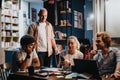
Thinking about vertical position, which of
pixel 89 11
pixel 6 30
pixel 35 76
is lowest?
pixel 35 76

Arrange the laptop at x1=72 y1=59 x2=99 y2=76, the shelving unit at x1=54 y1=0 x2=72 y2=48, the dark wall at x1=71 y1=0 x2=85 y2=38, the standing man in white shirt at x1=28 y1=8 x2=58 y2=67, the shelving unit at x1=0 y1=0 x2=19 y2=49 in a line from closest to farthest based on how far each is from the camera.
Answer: the laptop at x1=72 y1=59 x2=99 y2=76 < the standing man in white shirt at x1=28 y1=8 x2=58 y2=67 < the shelving unit at x1=54 y1=0 x2=72 y2=48 < the dark wall at x1=71 y1=0 x2=85 y2=38 < the shelving unit at x1=0 y1=0 x2=19 y2=49

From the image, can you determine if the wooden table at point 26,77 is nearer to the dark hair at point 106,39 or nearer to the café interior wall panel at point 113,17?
the dark hair at point 106,39

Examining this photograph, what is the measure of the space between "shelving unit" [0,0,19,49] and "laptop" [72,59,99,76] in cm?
608

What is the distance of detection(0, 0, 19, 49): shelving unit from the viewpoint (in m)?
8.84

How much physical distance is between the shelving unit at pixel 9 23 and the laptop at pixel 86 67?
6.08 m

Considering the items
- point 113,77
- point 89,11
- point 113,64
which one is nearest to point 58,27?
point 89,11

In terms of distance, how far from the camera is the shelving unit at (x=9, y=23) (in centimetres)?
884

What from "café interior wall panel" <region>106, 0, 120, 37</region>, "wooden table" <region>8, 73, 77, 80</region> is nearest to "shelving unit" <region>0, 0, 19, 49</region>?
"café interior wall panel" <region>106, 0, 120, 37</region>

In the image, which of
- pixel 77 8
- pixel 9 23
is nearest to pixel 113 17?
pixel 77 8

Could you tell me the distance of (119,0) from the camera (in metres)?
5.03

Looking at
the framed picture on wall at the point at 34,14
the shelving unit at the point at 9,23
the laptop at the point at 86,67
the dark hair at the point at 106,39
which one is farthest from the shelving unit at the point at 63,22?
the framed picture on wall at the point at 34,14

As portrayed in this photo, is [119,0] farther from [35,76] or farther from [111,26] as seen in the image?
[35,76]

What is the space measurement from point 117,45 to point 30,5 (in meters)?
7.88

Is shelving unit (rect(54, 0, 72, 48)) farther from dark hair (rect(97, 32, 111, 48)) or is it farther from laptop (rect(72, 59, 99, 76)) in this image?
laptop (rect(72, 59, 99, 76))
